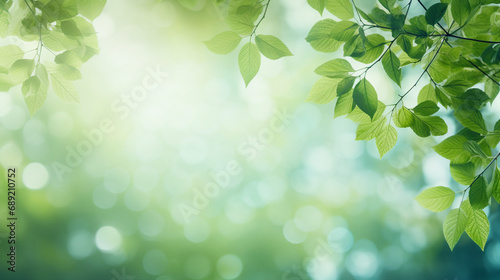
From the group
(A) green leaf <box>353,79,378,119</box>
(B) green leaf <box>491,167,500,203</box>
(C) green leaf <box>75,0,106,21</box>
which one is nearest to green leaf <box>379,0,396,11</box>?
(A) green leaf <box>353,79,378,119</box>

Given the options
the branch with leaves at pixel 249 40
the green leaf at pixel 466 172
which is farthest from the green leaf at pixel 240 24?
the green leaf at pixel 466 172

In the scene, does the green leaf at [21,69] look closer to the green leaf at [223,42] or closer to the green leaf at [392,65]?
the green leaf at [223,42]

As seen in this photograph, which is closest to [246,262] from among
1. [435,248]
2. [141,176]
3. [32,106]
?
[141,176]

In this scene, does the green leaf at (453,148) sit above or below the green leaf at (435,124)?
below

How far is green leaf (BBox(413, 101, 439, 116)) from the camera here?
1.85 feet

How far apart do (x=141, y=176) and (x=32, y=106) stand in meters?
4.85

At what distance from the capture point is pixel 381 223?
5.38 metres

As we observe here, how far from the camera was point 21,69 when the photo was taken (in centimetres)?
59

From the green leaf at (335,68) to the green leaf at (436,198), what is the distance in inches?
10.5

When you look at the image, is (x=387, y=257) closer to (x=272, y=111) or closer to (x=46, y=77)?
(x=272, y=111)

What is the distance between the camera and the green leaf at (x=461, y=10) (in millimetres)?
529

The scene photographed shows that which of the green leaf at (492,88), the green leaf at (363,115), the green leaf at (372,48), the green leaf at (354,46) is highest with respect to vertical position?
the green leaf at (354,46)

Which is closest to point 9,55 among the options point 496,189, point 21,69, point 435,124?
point 21,69

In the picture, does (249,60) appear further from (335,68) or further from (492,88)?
(492,88)
